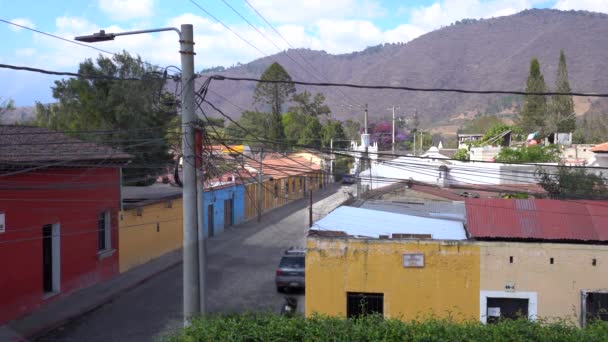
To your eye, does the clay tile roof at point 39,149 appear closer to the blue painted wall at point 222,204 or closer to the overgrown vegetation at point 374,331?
the overgrown vegetation at point 374,331

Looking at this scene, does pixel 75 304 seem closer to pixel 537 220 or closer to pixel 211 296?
pixel 211 296

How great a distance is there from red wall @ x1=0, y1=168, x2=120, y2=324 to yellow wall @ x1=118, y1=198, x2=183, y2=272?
0.74m

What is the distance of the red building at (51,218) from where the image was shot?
48.1 feet

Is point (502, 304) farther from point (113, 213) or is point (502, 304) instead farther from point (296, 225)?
point (296, 225)

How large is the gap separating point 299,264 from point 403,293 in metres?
6.84

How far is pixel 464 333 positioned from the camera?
798 cm

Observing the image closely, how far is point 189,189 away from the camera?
348 inches

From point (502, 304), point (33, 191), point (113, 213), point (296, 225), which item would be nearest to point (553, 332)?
point (502, 304)

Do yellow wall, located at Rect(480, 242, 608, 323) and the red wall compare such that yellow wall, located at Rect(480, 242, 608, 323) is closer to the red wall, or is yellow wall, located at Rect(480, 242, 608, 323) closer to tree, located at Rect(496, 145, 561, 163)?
the red wall

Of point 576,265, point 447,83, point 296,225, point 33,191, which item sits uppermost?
point 447,83

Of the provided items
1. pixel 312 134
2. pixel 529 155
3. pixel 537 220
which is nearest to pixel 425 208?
pixel 537 220

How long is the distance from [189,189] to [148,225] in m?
14.5

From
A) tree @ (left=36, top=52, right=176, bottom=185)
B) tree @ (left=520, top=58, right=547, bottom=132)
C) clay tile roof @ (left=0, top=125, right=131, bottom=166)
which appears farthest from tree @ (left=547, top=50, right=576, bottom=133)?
clay tile roof @ (left=0, top=125, right=131, bottom=166)

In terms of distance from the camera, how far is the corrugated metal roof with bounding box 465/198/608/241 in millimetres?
12102
